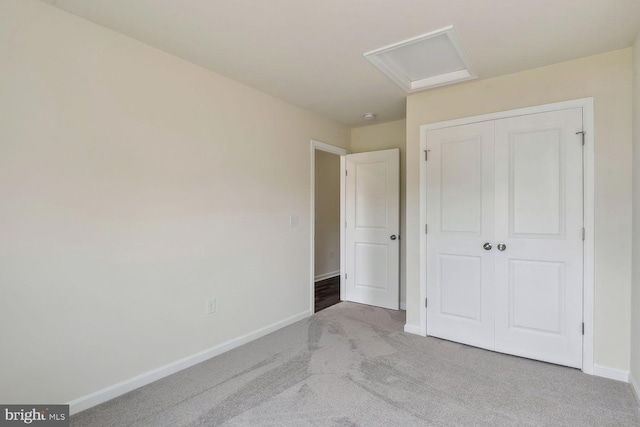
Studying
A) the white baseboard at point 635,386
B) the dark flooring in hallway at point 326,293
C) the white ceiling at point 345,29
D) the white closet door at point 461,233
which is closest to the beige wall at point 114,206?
the white ceiling at point 345,29

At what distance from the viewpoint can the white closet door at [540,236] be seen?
244cm

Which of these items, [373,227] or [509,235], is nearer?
[509,235]

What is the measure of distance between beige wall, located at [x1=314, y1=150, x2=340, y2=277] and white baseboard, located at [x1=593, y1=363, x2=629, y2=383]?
13.0 ft

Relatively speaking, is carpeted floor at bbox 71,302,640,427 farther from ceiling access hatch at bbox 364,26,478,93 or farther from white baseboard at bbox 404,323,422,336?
ceiling access hatch at bbox 364,26,478,93

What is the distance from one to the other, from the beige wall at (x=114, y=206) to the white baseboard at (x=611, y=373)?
2754mm

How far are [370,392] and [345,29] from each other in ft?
7.85

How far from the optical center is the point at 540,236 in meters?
2.56

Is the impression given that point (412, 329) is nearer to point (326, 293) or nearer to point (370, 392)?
point (370, 392)

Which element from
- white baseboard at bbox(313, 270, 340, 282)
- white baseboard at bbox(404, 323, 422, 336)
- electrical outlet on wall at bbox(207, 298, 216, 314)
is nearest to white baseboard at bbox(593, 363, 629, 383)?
white baseboard at bbox(404, 323, 422, 336)

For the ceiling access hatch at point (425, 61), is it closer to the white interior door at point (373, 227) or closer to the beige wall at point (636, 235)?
the beige wall at point (636, 235)

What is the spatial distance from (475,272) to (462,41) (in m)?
1.89

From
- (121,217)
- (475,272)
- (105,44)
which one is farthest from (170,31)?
(475,272)

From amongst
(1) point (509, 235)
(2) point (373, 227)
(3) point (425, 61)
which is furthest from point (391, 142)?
(1) point (509, 235)

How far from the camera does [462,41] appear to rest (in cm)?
218
